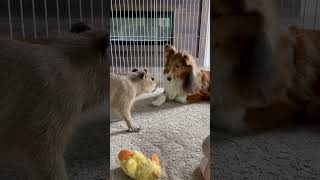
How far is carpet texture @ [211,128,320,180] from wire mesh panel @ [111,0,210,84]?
1441 mm

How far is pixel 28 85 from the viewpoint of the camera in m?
0.50

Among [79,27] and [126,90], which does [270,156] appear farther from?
[126,90]

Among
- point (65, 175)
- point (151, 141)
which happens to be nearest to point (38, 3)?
point (65, 175)

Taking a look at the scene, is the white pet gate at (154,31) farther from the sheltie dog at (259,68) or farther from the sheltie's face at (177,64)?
the sheltie dog at (259,68)

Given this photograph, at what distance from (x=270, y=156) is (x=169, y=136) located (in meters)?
0.95

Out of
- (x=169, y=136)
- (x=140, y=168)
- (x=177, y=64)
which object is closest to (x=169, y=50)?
(x=177, y=64)

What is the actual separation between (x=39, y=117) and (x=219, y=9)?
0.32 metres

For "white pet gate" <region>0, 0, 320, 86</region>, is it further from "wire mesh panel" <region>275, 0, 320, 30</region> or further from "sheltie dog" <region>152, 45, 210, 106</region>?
"wire mesh panel" <region>275, 0, 320, 30</region>

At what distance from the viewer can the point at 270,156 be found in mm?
584

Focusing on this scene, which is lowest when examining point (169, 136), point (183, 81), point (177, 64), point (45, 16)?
point (169, 136)

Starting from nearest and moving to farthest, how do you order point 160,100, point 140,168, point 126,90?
point 140,168
point 126,90
point 160,100

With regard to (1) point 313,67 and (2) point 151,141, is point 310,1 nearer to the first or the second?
(1) point 313,67

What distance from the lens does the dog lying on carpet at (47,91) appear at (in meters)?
0.50

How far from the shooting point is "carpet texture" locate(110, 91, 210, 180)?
1214 millimetres
